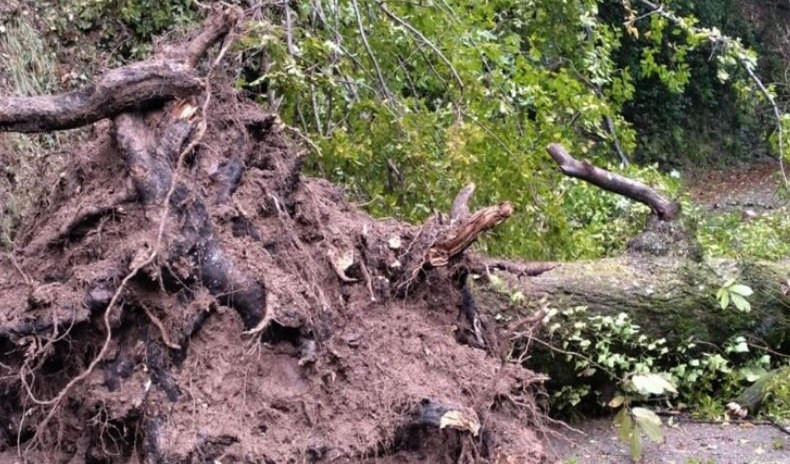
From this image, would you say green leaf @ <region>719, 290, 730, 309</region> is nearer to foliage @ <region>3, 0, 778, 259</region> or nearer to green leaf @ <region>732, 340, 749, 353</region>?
green leaf @ <region>732, 340, 749, 353</region>

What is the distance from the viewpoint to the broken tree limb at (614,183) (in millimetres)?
5344

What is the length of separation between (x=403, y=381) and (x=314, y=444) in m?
0.39

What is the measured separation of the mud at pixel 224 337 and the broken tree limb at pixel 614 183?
5.83 feet

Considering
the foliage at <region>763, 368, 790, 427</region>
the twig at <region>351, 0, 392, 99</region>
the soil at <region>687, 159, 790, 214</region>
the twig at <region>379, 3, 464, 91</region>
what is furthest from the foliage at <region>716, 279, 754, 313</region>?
the soil at <region>687, 159, 790, 214</region>

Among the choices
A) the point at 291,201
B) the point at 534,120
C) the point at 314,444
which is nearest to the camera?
the point at 314,444

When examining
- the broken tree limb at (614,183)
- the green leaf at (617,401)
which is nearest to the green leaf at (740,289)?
the broken tree limb at (614,183)

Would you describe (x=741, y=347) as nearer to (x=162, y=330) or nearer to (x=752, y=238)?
(x=162, y=330)

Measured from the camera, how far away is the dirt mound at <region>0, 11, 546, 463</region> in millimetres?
3195

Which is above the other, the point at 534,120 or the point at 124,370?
the point at 124,370

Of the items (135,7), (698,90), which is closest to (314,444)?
(135,7)

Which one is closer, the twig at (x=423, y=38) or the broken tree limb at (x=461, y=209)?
the broken tree limb at (x=461, y=209)

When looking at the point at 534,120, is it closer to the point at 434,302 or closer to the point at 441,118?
the point at 441,118

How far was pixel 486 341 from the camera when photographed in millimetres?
4039

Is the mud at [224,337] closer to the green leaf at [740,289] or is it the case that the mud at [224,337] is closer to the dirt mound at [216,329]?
the dirt mound at [216,329]
